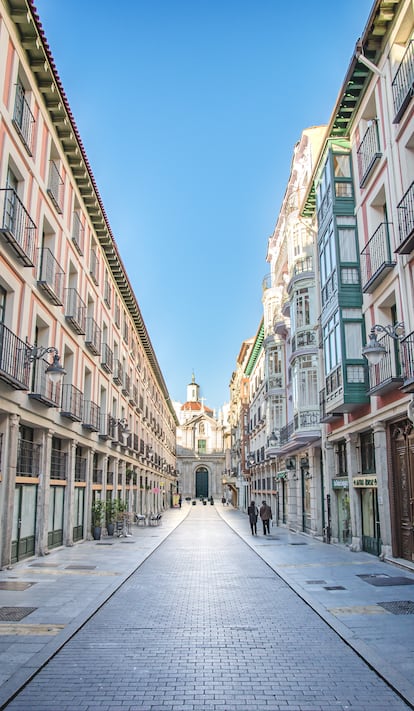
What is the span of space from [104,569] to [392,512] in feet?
25.5

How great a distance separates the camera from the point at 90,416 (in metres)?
23.9

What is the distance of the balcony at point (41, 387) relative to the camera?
16.0 meters

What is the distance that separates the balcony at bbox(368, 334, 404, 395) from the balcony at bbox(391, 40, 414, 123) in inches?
220

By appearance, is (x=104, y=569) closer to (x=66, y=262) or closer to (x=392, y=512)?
(x=392, y=512)

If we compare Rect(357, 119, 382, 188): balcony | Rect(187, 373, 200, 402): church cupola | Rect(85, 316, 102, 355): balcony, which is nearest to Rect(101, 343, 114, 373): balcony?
Rect(85, 316, 102, 355): balcony

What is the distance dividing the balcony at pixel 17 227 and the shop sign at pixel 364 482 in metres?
11.3

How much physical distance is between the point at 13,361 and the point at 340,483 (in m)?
12.4

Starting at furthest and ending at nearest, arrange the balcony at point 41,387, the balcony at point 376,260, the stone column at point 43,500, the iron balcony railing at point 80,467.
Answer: the iron balcony railing at point 80,467 < the stone column at point 43,500 < the balcony at point 41,387 < the balcony at point 376,260

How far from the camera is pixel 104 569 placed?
50.2ft

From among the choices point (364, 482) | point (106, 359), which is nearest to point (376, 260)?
point (364, 482)

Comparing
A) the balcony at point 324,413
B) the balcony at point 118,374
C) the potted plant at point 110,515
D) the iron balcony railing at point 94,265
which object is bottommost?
the potted plant at point 110,515

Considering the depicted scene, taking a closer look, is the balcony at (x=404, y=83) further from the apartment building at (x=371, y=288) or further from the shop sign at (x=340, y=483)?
the shop sign at (x=340, y=483)

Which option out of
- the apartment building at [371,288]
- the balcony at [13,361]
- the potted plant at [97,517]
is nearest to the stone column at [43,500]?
the balcony at [13,361]

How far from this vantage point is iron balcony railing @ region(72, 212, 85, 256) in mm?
21656
